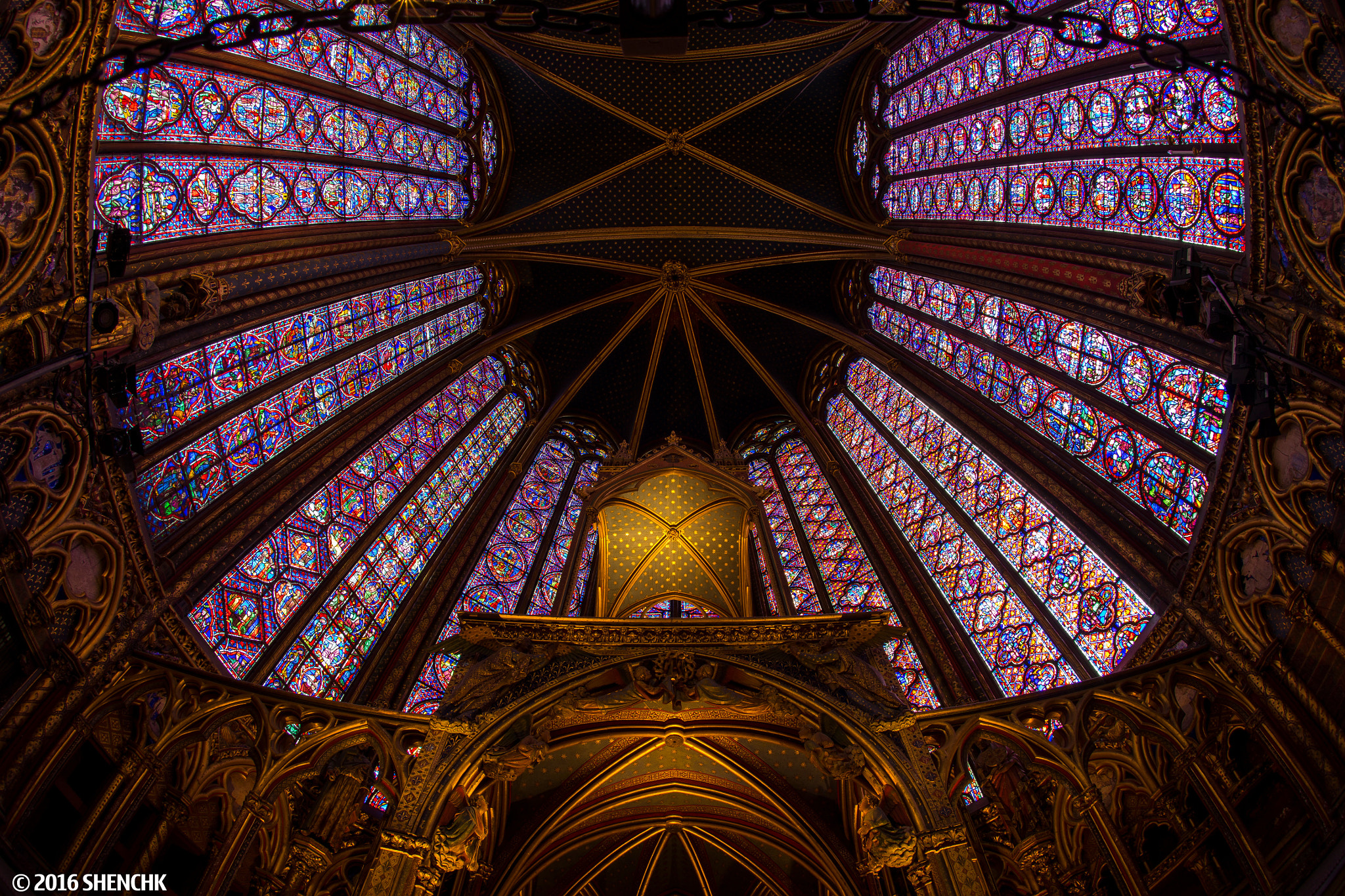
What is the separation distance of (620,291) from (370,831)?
12378 millimetres

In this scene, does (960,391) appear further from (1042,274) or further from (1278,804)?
(1278,804)

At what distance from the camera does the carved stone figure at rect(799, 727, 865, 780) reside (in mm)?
8461

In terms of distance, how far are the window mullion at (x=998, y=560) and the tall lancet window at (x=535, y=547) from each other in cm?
557

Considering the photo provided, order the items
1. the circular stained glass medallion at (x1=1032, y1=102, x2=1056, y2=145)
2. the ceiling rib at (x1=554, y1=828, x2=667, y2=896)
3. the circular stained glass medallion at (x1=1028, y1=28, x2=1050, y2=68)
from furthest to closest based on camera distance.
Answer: the circular stained glass medallion at (x1=1028, y1=28, x2=1050, y2=68) → the circular stained glass medallion at (x1=1032, y1=102, x2=1056, y2=145) → the ceiling rib at (x1=554, y1=828, x2=667, y2=896)

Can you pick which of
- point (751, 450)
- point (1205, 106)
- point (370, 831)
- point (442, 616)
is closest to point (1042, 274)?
point (1205, 106)

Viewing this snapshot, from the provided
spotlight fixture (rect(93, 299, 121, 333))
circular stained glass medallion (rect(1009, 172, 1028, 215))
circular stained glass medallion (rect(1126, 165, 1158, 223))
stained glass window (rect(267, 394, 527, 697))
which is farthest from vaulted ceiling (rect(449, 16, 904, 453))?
spotlight fixture (rect(93, 299, 121, 333))

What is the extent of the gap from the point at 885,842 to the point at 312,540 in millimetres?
8886

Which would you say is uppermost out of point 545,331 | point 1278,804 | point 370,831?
point 545,331

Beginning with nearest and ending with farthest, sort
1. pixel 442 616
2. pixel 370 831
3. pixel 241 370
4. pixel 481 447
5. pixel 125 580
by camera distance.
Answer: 1. pixel 125 580
2. pixel 370 831
3. pixel 241 370
4. pixel 442 616
5. pixel 481 447

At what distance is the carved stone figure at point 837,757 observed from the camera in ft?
27.8

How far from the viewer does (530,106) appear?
18438mm

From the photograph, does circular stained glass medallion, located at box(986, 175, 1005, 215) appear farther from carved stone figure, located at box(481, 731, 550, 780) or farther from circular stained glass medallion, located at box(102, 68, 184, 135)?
circular stained glass medallion, located at box(102, 68, 184, 135)

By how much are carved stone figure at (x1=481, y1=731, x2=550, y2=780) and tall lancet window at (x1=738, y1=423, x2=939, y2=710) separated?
491 cm

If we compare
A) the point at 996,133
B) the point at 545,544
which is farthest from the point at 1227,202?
the point at 545,544
